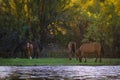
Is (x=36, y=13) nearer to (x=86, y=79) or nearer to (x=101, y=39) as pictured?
(x=101, y=39)

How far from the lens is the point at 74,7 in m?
30.3

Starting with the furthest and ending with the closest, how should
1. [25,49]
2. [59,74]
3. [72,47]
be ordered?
1. [25,49]
2. [72,47]
3. [59,74]

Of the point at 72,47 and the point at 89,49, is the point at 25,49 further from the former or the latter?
the point at 89,49

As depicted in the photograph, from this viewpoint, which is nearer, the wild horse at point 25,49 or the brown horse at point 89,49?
the brown horse at point 89,49

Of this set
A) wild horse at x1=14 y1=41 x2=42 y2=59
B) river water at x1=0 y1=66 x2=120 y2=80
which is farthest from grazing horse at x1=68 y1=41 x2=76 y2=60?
river water at x1=0 y1=66 x2=120 y2=80

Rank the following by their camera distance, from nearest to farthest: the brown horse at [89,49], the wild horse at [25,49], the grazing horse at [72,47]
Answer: the brown horse at [89,49] < the grazing horse at [72,47] < the wild horse at [25,49]

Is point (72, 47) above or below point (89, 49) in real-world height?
above

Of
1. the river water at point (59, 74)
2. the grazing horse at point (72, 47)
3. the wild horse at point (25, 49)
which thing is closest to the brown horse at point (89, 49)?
the grazing horse at point (72, 47)

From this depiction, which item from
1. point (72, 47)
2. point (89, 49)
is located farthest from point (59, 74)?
point (72, 47)

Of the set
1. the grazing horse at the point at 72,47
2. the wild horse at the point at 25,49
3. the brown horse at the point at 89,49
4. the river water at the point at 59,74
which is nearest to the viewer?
the river water at the point at 59,74

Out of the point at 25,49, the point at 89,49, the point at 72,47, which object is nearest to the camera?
the point at 89,49

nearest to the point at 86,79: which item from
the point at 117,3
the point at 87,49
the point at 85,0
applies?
the point at 87,49

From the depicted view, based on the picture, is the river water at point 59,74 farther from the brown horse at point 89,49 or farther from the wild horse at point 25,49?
the wild horse at point 25,49

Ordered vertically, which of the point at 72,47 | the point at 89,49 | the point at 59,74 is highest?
the point at 72,47
